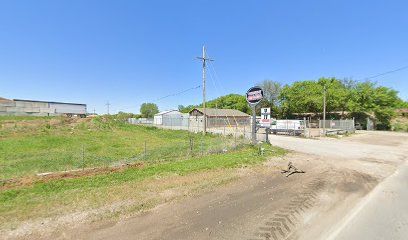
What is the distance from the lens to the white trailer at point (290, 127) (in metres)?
33.1

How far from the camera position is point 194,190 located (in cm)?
801

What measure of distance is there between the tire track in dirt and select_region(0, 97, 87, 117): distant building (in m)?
90.4

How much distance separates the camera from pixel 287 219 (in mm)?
5742

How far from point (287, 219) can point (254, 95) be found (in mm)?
12572

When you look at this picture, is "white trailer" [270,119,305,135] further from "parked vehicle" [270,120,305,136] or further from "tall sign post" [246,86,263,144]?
"tall sign post" [246,86,263,144]

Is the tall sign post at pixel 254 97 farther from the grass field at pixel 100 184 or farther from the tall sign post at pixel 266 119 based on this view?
the grass field at pixel 100 184

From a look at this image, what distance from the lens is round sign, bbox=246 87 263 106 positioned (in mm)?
17125

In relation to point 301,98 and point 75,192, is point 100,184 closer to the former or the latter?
point 75,192

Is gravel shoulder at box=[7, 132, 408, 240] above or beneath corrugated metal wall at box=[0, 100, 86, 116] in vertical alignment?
beneath

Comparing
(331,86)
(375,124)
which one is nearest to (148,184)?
(375,124)

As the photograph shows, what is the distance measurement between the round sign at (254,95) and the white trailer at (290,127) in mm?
17767

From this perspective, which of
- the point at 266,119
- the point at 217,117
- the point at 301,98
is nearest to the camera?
the point at 266,119

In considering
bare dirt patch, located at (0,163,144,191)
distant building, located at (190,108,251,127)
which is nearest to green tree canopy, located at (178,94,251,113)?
distant building, located at (190,108,251,127)

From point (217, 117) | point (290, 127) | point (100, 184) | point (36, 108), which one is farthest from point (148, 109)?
point (100, 184)
